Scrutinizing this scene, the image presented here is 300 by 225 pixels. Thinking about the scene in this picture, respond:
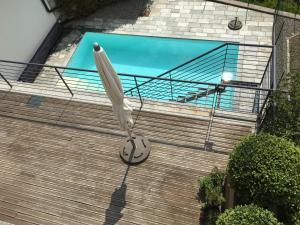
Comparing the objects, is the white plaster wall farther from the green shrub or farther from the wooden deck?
the green shrub

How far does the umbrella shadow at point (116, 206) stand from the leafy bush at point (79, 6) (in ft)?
39.3

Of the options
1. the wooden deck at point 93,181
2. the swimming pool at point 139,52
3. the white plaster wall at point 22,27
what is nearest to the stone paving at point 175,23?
the swimming pool at point 139,52

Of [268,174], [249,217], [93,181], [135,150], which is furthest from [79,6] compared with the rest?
[249,217]

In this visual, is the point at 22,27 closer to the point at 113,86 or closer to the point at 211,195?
the point at 113,86

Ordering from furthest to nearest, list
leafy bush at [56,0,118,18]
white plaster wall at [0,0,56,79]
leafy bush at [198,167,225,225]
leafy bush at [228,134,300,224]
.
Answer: leafy bush at [56,0,118,18]
white plaster wall at [0,0,56,79]
leafy bush at [198,167,225,225]
leafy bush at [228,134,300,224]

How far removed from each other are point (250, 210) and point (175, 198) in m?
2.08

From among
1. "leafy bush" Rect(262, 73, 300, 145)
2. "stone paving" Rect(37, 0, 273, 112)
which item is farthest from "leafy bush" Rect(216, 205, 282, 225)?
"stone paving" Rect(37, 0, 273, 112)

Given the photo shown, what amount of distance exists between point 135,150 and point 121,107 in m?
1.77

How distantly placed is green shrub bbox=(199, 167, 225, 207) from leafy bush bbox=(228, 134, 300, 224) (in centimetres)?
53

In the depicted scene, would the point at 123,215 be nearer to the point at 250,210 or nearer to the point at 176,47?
the point at 250,210

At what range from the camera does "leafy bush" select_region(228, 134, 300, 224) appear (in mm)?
6031

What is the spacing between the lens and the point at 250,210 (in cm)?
590

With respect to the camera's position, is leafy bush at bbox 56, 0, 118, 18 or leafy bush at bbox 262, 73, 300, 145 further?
leafy bush at bbox 56, 0, 118, 18

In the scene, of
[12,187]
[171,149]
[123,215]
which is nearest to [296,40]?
[171,149]
